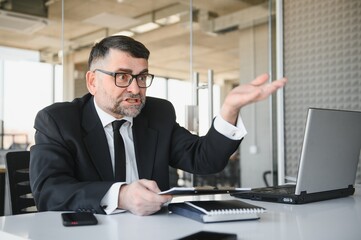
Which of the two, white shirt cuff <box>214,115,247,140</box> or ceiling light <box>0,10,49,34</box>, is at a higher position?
ceiling light <box>0,10,49,34</box>

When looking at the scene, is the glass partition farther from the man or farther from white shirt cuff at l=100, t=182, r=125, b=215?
white shirt cuff at l=100, t=182, r=125, b=215

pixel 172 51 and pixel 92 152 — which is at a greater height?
pixel 172 51

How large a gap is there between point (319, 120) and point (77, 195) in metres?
0.88

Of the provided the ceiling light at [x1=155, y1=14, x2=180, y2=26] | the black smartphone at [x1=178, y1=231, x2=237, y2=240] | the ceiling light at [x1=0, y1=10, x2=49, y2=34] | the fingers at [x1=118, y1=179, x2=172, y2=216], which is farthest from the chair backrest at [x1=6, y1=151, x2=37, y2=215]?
the ceiling light at [x1=155, y1=14, x2=180, y2=26]

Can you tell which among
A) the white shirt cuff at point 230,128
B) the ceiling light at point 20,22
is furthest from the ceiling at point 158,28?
the white shirt cuff at point 230,128

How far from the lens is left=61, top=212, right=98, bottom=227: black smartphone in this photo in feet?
3.63

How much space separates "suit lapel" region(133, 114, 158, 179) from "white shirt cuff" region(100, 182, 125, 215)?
0.47 m

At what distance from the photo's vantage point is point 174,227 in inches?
43.9

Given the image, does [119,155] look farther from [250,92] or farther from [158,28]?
[158,28]

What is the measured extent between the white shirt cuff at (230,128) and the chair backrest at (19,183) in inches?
35.8

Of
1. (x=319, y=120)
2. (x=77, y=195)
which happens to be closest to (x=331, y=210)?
(x=319, y=120)

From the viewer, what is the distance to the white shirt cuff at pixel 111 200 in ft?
4.21

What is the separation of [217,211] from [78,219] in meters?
0.39

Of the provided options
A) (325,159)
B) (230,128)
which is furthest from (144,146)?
(325,159)
